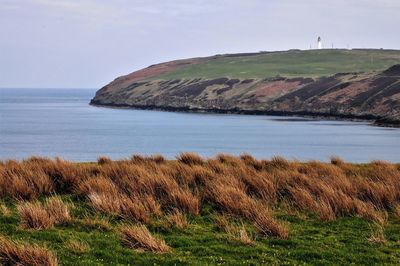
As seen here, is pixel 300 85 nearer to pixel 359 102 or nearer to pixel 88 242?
pixel 359 102

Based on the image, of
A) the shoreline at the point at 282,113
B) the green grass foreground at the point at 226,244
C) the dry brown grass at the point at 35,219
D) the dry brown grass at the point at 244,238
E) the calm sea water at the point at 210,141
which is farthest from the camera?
the shoreline at the point at 282,113

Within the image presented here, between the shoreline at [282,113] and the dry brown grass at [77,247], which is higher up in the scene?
the dry brown grass at [77,247]

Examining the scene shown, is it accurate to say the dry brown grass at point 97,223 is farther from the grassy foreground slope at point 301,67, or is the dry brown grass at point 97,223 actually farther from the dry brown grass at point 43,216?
the grassy foreground slope at point 301,67

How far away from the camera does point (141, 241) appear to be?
447 inches

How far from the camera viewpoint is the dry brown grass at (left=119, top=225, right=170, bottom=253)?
11159mm

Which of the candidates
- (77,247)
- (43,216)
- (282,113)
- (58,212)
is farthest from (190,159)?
(282,113)

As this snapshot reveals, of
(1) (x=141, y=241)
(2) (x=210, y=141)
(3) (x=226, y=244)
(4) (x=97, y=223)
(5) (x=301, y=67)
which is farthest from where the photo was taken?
(5) (x=301, y=67)

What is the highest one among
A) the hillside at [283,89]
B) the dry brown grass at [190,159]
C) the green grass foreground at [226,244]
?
the hillside at [283,89]

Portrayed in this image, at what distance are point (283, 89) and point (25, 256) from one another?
5087 inches

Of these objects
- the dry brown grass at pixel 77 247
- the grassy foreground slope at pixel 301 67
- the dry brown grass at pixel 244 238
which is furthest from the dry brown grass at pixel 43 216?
the grassy foreground slope at pixel 301 67

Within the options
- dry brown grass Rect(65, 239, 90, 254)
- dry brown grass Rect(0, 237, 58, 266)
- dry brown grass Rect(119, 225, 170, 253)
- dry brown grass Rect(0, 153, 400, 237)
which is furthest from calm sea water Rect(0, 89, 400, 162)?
dry brown grass Rect(0, 237, 58, 266)

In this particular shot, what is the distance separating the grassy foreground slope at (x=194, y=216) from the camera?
10883 millimetres

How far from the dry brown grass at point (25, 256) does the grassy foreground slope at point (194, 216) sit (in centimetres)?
2

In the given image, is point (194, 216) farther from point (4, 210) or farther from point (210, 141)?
point (210, 141)
